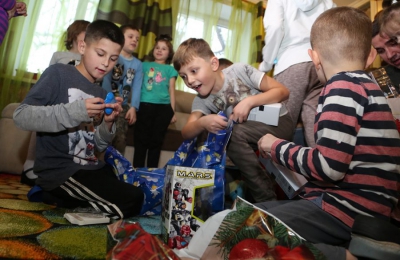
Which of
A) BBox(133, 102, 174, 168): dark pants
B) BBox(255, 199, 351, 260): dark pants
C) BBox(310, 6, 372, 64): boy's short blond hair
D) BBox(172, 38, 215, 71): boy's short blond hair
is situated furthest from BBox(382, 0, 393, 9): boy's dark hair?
BBox(255, 199, 351, 260): dark pants

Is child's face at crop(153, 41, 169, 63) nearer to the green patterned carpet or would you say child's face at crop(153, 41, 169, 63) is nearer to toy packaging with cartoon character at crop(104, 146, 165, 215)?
toy packaging with cartoon character at crop(104, 146, 165, 215)

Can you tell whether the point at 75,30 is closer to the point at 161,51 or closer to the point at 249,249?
the point at 161,51

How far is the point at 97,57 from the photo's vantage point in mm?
1264

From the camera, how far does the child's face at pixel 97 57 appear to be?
1267mm

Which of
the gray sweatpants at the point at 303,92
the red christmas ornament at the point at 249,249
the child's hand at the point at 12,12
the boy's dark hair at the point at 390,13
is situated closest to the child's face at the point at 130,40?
the child's hand at the point at 12,12

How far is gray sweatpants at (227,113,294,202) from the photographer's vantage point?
3.76ft

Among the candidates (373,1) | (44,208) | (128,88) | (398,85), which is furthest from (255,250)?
(373,1)

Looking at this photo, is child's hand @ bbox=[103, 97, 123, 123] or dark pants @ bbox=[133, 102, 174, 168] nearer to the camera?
child's hand @ bbox=[103, 97, 123, 123]

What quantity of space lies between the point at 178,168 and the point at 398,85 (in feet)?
3.39

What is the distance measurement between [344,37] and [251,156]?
1.72 ft

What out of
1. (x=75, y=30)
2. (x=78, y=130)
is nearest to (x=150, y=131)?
(x=75, y=30)

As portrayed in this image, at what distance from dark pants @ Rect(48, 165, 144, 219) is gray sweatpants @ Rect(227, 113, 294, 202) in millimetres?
399

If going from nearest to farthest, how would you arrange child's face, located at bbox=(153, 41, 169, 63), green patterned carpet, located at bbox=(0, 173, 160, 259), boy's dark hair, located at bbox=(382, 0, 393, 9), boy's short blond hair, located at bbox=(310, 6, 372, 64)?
green patterned carpet, located at bbox=(0, 173, 160, 259) < boy's short blond hair, located at bbox=(310, 6, 372, 64) < child's face, located at bbox=(153, 41, 169, 63) < boy's dark hair, located at bbox=(382, 0, 393, 9)

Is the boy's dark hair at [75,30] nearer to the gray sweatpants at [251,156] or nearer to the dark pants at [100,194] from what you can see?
the dark pants at [100,194]
